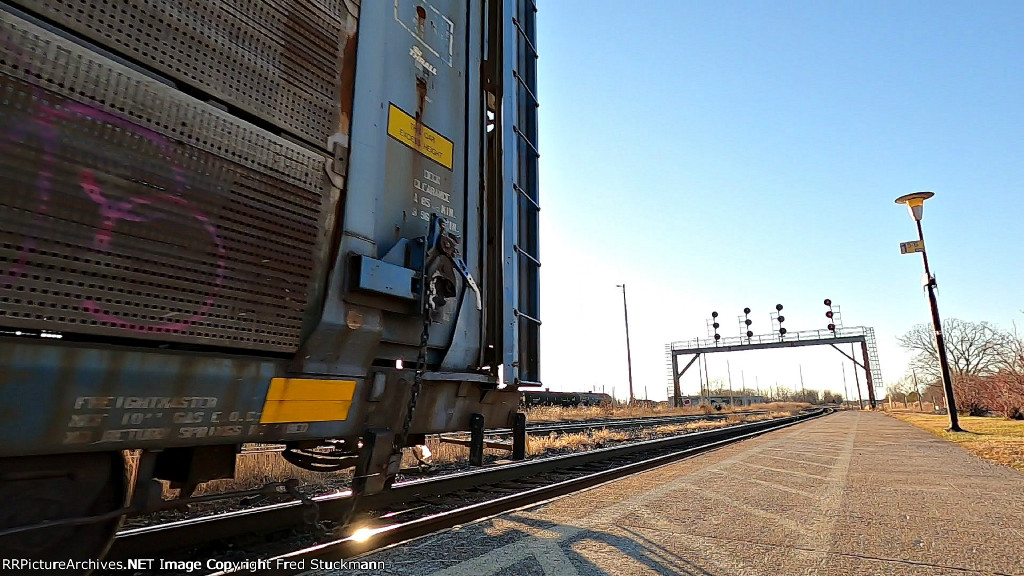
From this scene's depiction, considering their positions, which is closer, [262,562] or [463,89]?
[262,562]

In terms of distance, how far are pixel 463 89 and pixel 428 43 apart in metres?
0.57

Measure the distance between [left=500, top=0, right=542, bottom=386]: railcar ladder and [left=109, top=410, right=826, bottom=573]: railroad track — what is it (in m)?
1.30

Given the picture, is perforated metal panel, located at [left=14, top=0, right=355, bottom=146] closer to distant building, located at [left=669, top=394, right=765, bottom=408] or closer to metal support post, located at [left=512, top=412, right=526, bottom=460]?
metal support post, located at [left=512, top=412, right=526, bottom=460]

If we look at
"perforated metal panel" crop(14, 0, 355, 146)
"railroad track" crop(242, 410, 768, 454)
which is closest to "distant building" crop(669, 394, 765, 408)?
"railroad track" crop(242, 410, 768, 454)

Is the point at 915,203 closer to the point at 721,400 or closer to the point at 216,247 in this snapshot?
the point at 216,247

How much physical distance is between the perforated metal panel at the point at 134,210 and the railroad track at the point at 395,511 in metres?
1.44

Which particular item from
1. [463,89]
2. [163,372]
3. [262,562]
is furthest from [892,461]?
[163,372]

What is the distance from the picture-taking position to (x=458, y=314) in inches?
170

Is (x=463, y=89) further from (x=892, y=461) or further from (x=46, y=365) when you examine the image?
(x=892, y=461)

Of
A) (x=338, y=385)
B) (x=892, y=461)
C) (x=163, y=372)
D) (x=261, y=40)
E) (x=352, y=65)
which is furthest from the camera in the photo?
(x=892, y=461)

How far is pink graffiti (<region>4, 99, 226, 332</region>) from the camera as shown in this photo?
204 centimetres

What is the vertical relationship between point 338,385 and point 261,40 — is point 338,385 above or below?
below

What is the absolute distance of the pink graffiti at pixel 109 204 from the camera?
204cm

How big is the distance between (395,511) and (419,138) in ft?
11.1
